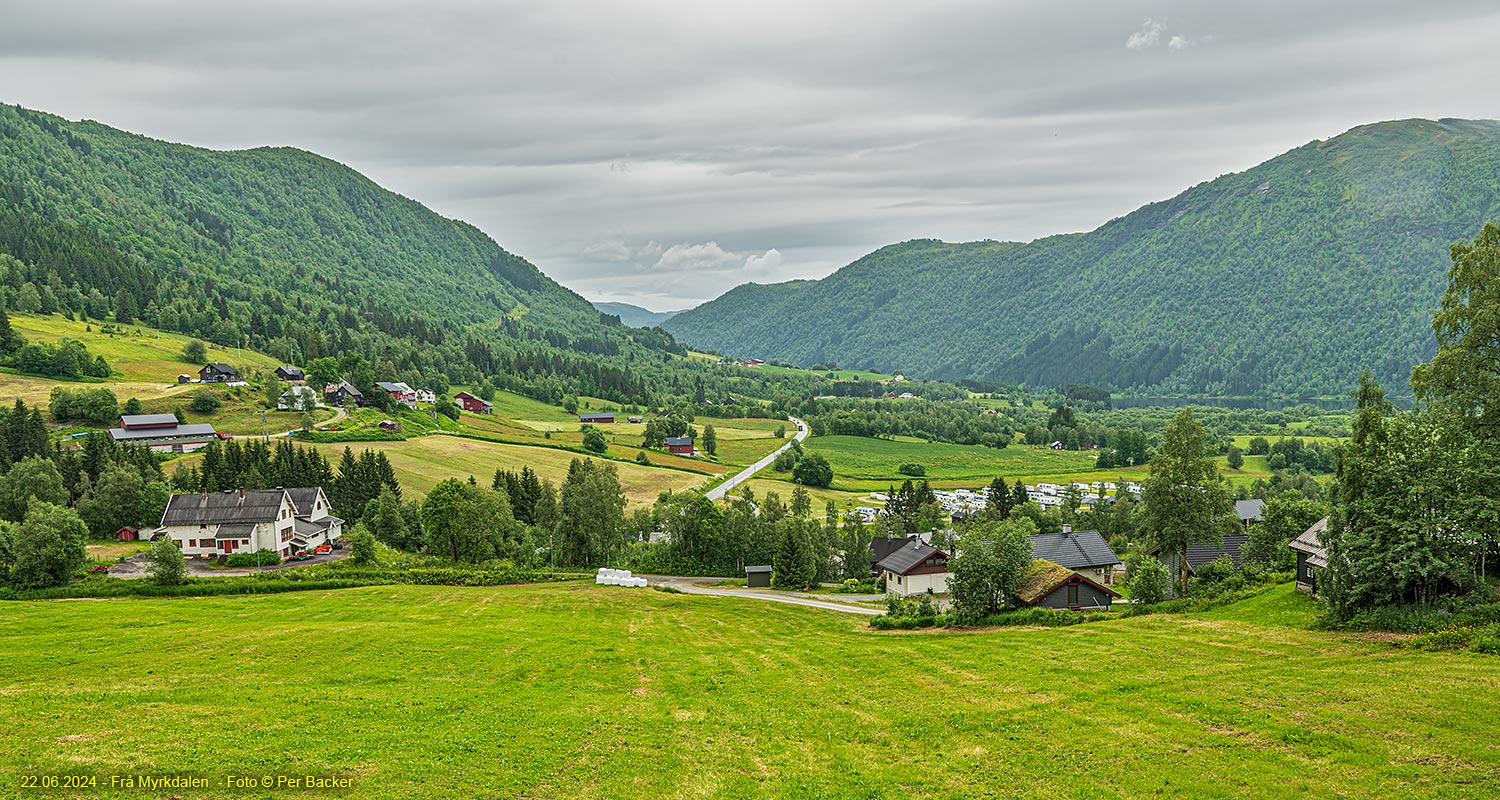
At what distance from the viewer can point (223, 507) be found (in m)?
79.9

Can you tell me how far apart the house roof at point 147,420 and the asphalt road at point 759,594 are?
81.0 m

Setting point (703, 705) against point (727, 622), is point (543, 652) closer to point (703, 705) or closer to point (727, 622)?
point (703, 705)

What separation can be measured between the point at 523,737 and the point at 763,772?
6538mm

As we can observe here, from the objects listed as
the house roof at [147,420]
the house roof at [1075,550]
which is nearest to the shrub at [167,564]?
the house roof at [1075,550]

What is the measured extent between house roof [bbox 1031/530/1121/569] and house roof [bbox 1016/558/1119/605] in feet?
51.8

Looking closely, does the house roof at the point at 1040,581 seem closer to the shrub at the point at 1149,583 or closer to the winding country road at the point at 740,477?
the shrub at the point at 1149,583

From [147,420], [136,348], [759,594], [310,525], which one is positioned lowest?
[759,594]

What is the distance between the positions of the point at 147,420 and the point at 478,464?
45.1 metres

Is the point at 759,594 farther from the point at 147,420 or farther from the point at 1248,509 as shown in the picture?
the point at 147,420

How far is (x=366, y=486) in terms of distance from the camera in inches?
3853

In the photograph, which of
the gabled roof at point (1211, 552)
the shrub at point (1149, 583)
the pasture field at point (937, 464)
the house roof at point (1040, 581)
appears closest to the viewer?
the house roof at point (1040, 581)

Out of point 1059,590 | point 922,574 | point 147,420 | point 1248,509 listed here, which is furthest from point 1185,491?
point 147,420

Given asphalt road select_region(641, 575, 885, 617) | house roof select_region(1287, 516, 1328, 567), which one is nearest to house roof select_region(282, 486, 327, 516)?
asphalt road select_region(641, 575, 885, 617)

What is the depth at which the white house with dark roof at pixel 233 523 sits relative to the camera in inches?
3073
